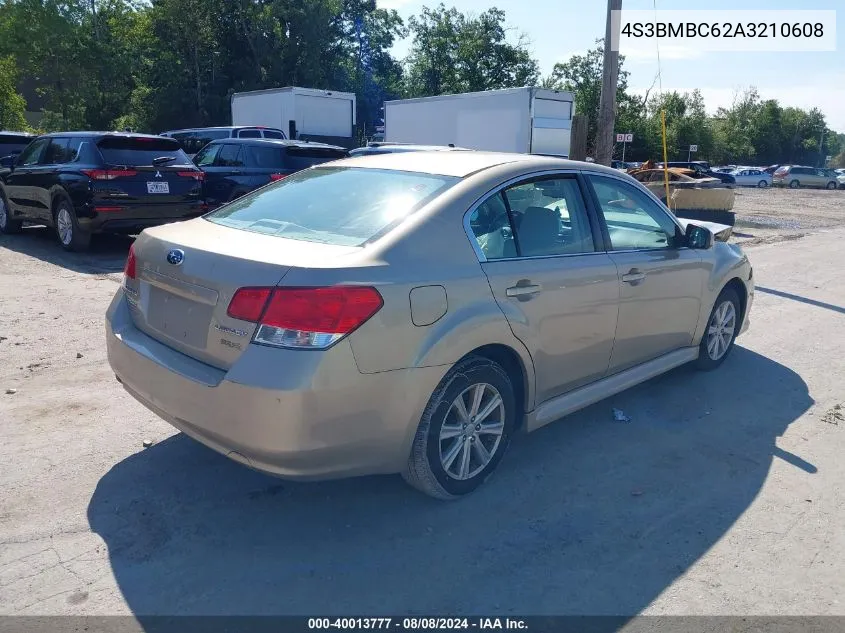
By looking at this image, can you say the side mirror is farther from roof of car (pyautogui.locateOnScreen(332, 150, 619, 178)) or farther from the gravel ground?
the gravel ground

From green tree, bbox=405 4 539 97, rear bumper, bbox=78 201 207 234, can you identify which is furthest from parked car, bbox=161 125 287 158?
green tree, bbox=405 4 539 97

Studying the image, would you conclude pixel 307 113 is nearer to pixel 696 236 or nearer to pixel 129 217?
pixel 129 217

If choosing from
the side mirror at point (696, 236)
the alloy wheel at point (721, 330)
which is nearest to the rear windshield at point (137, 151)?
the side mirror at point (696, 236)

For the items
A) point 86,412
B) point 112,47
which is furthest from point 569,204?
point 112,47

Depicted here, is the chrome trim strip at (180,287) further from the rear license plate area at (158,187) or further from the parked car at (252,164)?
the parked car at (252,164)

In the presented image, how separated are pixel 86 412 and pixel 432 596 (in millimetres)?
2779

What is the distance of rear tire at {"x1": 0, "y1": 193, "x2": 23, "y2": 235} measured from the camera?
11.3m

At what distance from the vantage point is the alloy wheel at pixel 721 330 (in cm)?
539

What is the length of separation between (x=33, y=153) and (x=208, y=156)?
115 inches

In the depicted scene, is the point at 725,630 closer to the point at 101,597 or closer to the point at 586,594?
the point at 586,594

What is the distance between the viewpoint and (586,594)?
2854 millimetres

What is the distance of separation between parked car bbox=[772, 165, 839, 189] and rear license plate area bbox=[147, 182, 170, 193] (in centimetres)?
4744

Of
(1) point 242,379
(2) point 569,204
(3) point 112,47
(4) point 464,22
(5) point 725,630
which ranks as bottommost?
(5) point 725,630

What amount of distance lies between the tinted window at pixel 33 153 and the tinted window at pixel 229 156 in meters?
2.80
